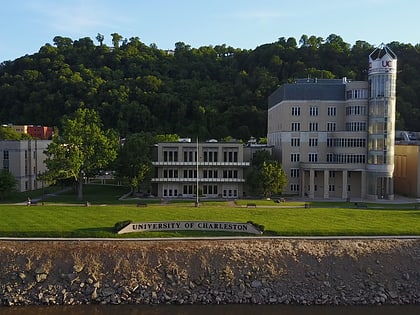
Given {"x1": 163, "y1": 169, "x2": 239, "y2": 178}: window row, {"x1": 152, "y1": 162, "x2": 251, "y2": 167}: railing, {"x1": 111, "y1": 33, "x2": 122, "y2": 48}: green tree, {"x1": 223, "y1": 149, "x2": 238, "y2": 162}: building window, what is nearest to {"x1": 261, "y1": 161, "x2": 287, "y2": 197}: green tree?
{"x1": 152, "y1": 162, "x2": 251, "y2": 167}: railing

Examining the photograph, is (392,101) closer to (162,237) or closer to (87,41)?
(162,237)

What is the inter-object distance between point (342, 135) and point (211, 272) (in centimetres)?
3862

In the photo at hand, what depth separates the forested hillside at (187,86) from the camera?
4250 inches

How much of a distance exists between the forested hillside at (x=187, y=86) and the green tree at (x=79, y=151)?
4657 cm

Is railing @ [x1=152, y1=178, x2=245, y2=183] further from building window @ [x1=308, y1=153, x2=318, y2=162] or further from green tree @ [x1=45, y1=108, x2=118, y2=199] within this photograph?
building window @ [x1=308, y1=153, x2=318, y2=162]

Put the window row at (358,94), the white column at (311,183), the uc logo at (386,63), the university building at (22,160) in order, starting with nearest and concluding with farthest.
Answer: the uc logo at (386,63)
the white column at (311,183)
the window row at (358,94)
the university building at (22,160)

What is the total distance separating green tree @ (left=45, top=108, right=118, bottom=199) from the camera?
57688mm

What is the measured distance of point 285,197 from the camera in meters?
63.3

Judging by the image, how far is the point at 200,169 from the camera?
63.4 metres

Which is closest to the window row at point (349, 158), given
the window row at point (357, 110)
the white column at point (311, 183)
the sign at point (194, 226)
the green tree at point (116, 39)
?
the white column at point (311, 183)

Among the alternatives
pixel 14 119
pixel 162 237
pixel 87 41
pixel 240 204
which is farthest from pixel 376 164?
pixel 87 41

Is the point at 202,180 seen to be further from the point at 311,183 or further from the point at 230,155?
the point at 311,183

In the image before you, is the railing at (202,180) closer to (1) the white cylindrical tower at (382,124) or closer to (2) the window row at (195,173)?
(2) the window row at (195,173)

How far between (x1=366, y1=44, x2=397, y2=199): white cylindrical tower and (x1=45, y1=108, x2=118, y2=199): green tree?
35369 millimetres
